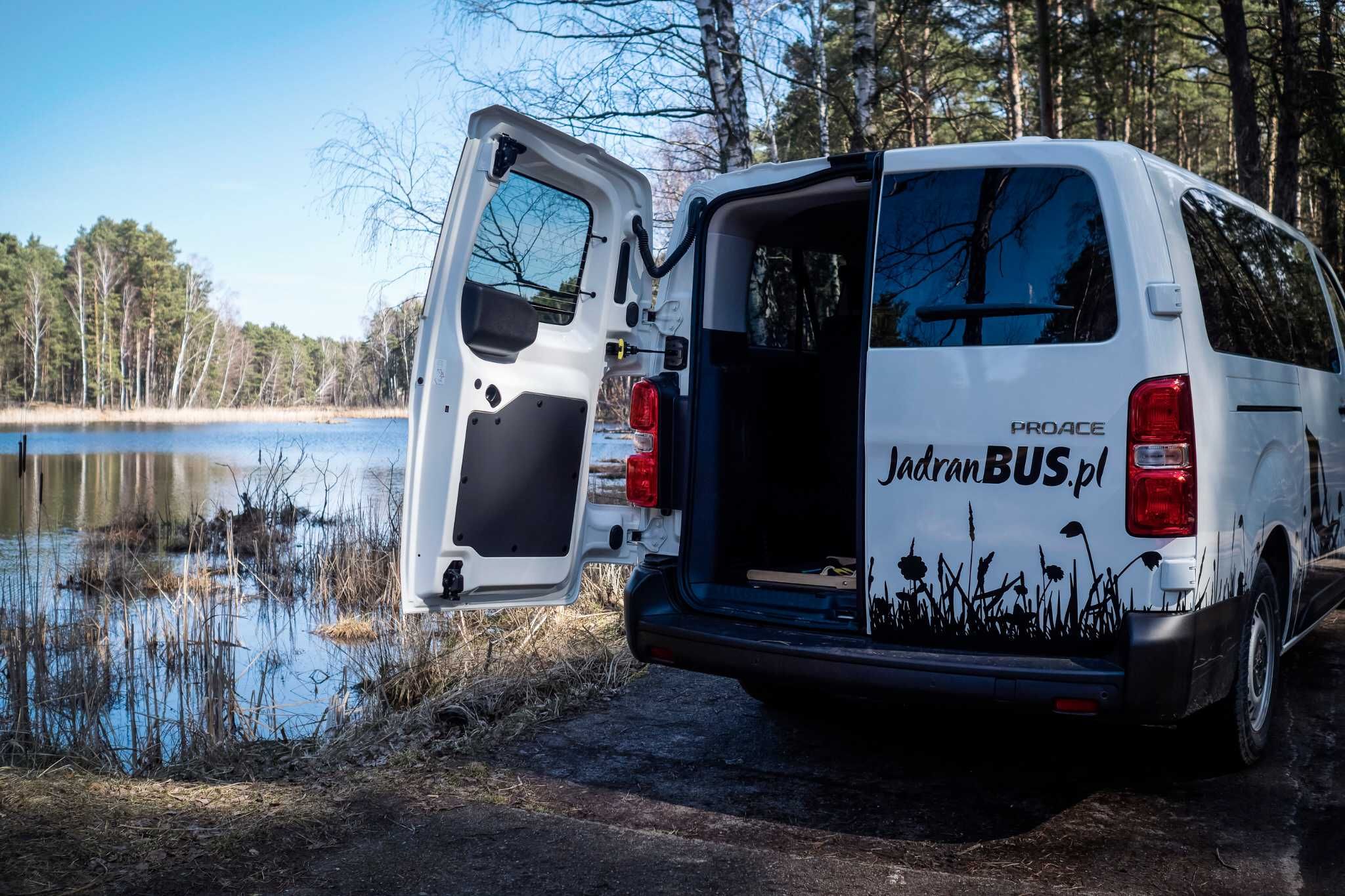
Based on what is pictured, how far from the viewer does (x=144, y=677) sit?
259 inches

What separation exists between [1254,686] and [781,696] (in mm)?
1976

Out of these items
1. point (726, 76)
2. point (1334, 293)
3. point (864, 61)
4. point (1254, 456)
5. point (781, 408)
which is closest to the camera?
point (1254, 456)

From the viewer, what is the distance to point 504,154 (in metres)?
3.99

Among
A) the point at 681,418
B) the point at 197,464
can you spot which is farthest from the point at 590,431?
the point at 197,464

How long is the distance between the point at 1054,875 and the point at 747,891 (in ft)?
3.04

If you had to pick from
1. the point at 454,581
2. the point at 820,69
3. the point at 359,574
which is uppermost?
the point at 820,69

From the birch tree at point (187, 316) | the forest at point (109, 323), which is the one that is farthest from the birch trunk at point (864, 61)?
the birch tree at point (187, 316)

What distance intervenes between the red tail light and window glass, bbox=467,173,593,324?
1.50ft

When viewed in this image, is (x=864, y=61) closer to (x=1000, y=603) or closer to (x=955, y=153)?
(x=955, y=153)

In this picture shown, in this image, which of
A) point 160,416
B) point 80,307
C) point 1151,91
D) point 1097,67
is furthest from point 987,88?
point 80,307

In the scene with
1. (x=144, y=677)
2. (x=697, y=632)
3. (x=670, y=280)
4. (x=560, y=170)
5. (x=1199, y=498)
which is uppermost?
(x=560, y=170)

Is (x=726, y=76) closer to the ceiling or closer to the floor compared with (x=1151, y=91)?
closer to the floor

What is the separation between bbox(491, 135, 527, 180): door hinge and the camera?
156 inches

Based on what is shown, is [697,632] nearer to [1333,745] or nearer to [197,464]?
[1333,745]
